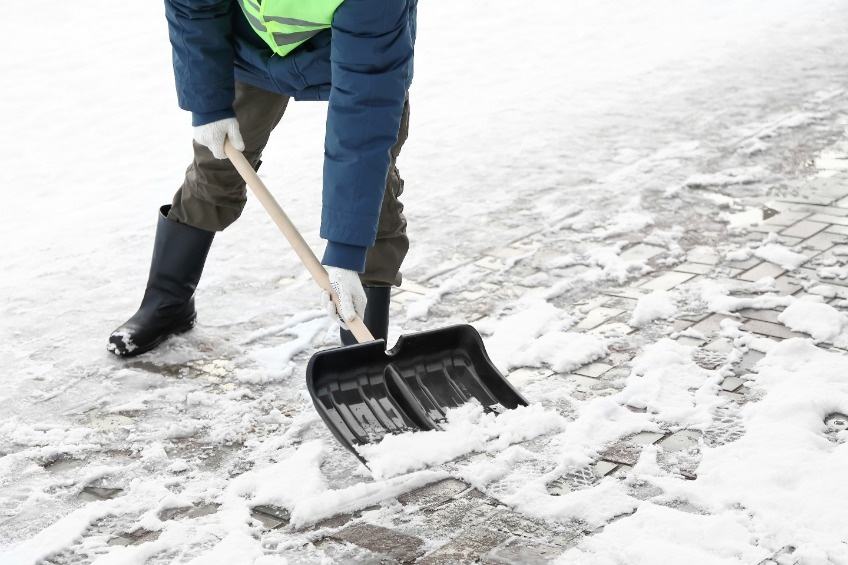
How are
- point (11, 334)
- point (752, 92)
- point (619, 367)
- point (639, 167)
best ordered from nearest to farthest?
point (619, 367) < point (11, 334) < point (639, 167) < point (752, 92)

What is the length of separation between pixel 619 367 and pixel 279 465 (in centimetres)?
113

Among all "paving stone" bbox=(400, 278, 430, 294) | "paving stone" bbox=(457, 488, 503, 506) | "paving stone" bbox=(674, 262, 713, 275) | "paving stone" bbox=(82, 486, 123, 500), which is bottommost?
"paving stone" bbox=(674, 262, 713, 275)

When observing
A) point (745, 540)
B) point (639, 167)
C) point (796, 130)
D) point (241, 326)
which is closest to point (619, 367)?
point (745, 540)

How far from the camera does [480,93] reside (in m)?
7.07

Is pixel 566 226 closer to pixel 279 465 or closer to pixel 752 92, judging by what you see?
pixel 279 465

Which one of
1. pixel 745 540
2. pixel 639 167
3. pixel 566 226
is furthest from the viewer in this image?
pixel 639 167

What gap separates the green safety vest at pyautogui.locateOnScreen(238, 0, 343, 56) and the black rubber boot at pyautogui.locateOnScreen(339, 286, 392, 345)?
0.77 m

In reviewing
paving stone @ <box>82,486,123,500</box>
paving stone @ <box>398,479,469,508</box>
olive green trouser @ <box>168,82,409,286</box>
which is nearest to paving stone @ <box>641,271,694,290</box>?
olive green trouser @ <box>168,82,409,286</box>

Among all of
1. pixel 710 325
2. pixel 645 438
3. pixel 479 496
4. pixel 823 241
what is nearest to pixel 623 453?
pixel 645 438

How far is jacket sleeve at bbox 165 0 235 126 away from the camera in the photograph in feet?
9.65

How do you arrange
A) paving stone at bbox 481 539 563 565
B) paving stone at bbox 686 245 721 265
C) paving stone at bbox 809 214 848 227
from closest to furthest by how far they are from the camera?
paving stone at bbox 481 539 563 565 < paving stone at bbox 686 245 721 265 < paving stone at bbox 809 214 848 227

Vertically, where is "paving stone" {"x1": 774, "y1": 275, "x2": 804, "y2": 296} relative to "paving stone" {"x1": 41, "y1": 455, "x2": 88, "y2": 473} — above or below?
below

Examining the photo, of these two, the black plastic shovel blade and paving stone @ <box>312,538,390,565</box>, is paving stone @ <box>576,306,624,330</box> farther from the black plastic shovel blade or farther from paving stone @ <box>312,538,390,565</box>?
paving stone @ <box>312,538,390,565</box>

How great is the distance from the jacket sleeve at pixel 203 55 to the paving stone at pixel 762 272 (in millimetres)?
1990
